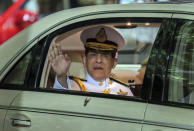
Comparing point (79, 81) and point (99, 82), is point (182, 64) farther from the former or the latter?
point (79, 81)

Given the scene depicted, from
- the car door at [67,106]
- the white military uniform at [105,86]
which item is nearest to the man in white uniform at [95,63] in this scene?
the white military uniform at [105,86]

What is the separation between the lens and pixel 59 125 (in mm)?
2971

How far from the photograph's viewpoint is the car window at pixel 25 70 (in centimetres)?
319

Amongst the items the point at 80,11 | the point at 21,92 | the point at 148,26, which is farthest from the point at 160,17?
the point at 21,92

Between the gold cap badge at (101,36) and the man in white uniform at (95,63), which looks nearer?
the man in white uniform at (95,63)

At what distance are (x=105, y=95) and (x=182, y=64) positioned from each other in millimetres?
544

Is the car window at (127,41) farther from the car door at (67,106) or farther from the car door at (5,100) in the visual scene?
the car door at (5,100)

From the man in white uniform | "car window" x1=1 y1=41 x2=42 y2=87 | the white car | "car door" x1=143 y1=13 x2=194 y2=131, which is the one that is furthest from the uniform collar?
"car door" x1=143 y1=13 x2=194 y2=131

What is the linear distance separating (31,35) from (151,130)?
1.12 meters

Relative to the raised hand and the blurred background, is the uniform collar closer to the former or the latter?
the raised hand

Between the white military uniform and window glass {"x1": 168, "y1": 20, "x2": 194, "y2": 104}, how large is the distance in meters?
0.34

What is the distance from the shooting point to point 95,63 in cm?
349

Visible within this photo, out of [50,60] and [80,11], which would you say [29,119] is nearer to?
[50,60]

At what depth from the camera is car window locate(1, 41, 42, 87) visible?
3189 millimetres
